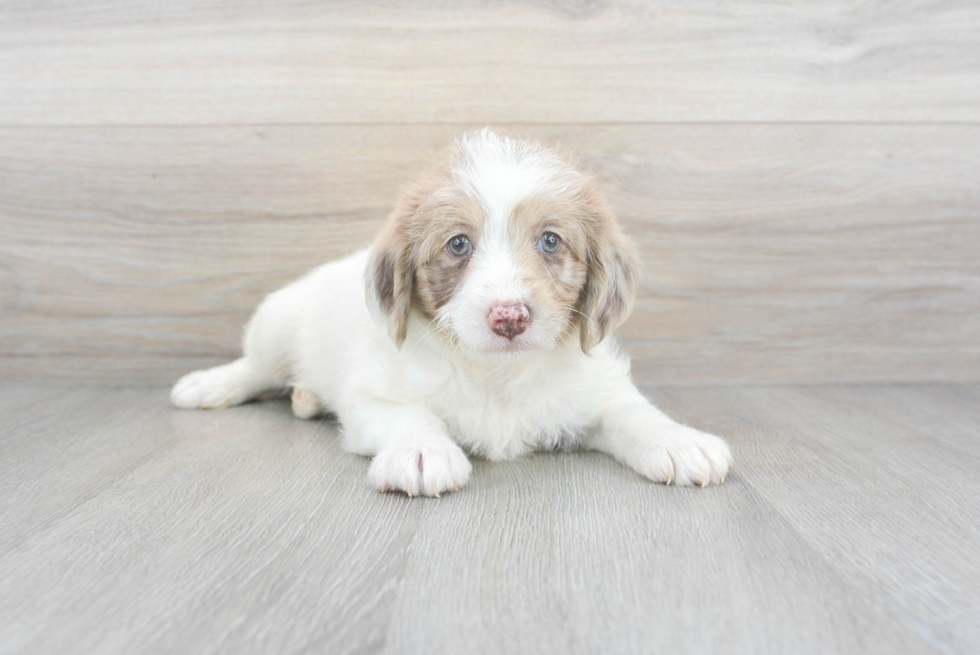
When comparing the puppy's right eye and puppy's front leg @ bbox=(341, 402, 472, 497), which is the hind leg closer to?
puppy's front leg @ bbox=(341, 402, 472, 497)

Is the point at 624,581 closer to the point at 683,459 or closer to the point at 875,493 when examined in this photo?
the point at 683,459

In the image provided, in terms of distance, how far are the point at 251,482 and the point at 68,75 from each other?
222 centimetres

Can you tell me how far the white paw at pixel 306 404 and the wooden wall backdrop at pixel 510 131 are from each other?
0.69 meters

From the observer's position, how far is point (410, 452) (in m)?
1.86

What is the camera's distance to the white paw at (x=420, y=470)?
1.80m

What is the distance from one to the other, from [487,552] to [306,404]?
1.45 m

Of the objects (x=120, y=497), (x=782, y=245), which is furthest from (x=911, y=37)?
(x=120, y=497)

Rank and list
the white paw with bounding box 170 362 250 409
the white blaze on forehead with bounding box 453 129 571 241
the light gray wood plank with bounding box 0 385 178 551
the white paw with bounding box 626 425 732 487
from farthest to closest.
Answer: the white paw with bounding box 170 362 250 409, the white blaze on forehead with bounding box 453 129 571 241, the white paw with bounding box 626 425 732 487, the light gray wood plank with bounding box 0 385 178 551

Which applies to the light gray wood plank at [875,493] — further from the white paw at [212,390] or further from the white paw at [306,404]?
Answer: the white paw at [212,390]

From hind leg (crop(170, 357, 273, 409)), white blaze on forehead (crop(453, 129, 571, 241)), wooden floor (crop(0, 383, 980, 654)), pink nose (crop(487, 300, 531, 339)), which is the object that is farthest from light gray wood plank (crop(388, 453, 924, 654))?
hind leg (crop(170, 357, 273, 409))

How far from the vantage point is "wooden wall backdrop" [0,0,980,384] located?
10.1ft

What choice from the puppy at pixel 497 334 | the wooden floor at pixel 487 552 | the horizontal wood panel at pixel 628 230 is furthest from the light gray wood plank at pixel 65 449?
the puppy at pixel 497 334

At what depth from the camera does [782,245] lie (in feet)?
10.6

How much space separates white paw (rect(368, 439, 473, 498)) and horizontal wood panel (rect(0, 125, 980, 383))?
5.05 feet
